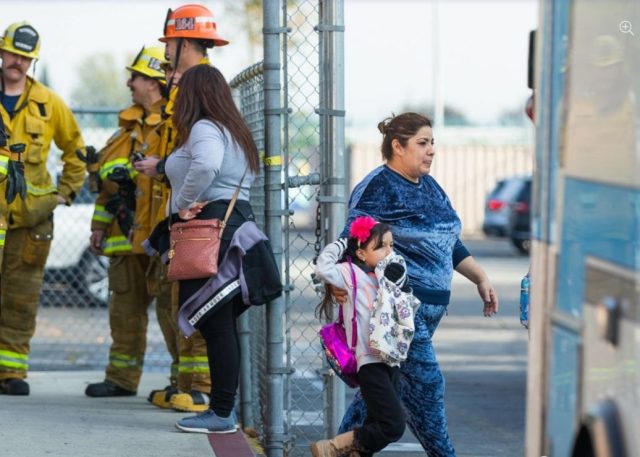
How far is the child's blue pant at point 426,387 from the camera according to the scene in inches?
245

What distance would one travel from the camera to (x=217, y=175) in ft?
22.3

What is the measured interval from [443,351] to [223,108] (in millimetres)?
6454

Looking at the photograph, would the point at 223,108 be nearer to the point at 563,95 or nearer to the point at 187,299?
the point at 187,299

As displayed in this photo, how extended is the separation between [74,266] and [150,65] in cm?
572

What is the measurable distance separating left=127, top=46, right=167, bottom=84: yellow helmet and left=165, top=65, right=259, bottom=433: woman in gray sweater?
5.02ft

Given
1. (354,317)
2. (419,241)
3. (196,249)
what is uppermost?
(419,241)

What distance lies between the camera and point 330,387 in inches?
267

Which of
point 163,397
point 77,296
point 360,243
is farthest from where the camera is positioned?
point 77,296

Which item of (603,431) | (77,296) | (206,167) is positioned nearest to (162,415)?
(206,167)

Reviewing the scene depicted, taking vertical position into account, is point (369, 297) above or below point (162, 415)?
above

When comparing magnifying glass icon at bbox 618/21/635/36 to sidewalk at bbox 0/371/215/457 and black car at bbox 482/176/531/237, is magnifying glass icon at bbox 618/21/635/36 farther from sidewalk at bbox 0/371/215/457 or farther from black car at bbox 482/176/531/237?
black car at bbox 482/176/531/237

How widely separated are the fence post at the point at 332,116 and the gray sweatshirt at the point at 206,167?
455 mm

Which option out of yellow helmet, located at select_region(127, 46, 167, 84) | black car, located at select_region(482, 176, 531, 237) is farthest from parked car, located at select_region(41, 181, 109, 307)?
black car, located at select_region(482, 176, 531, 237)

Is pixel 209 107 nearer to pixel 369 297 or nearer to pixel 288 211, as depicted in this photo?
pixel 288 211
